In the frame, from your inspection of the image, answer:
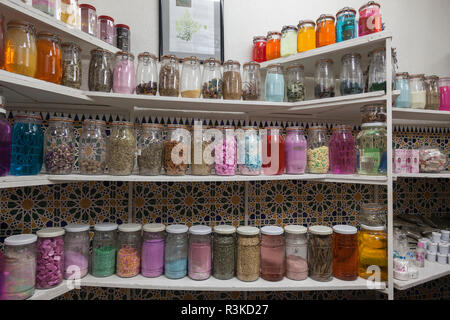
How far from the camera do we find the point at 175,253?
1.17 metres

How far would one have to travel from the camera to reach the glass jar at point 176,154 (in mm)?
1166

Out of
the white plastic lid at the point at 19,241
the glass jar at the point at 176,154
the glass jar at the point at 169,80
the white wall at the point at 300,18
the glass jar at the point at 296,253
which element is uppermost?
the white wall at the point at 300,18

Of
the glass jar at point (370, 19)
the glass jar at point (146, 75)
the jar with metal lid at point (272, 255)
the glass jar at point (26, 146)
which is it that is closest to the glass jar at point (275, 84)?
the glass jar at point (370, 19)

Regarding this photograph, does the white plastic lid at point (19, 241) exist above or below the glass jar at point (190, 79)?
below

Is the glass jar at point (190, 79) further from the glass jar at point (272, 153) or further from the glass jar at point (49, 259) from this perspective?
the glass jar at point (49, 259)

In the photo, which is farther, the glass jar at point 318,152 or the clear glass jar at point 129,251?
the glass jar at point 318,152

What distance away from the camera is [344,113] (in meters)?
1.45

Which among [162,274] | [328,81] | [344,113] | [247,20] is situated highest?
[247,20]

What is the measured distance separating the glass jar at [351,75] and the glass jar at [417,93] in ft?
1.59

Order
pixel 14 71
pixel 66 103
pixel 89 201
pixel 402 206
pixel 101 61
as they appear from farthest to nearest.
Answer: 1. pixel 402 206
2. pixel 89 201
3. pixel 66 103
4. pixel 101 61
5. pixel 14 71

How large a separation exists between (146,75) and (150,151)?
0.37 m

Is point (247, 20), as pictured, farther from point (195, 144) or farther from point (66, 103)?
point (66, 103)
